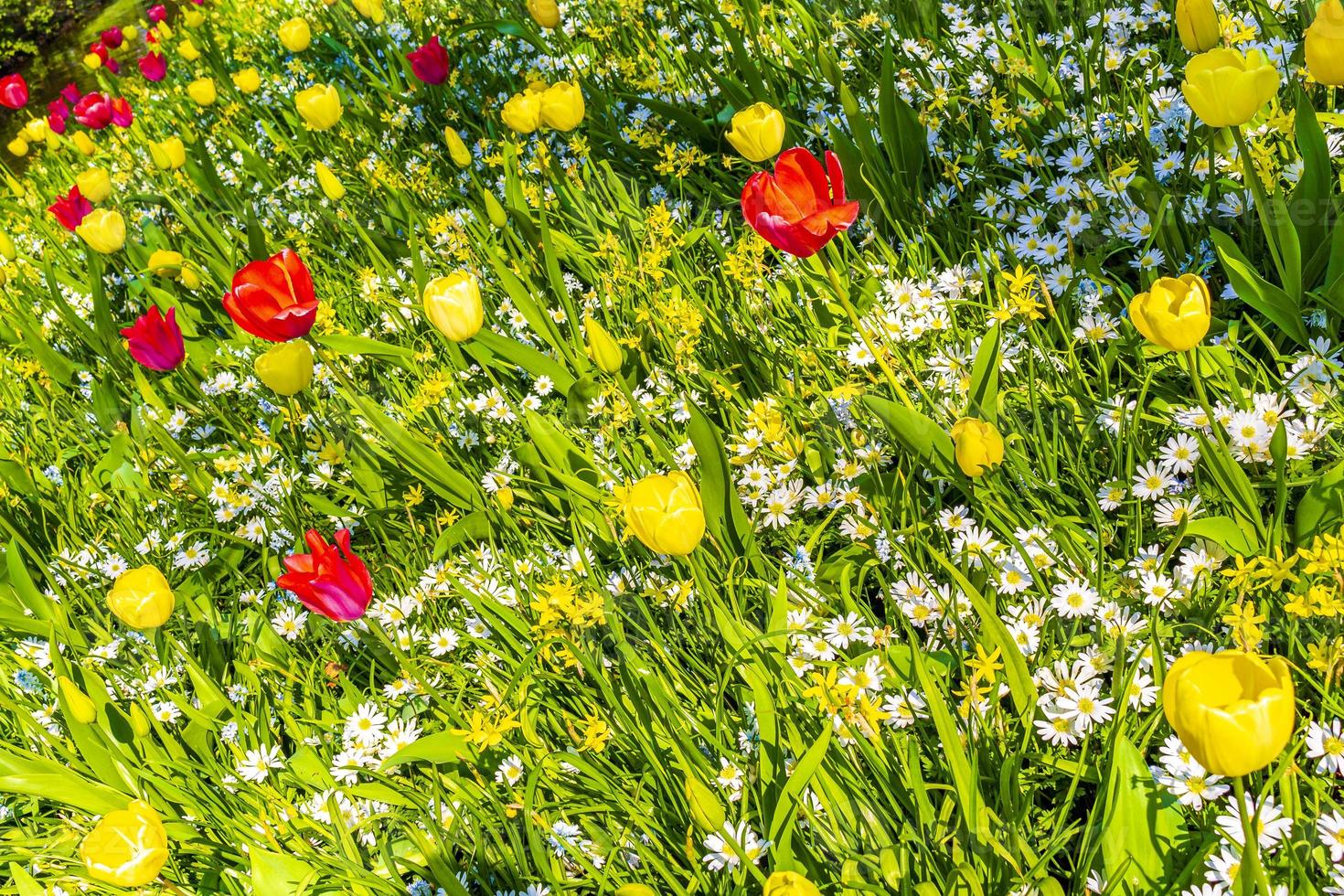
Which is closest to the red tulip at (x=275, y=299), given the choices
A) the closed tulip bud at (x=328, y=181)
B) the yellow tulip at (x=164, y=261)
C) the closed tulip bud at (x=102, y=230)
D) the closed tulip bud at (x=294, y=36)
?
the closed tulip bud at (x=328, y=181)

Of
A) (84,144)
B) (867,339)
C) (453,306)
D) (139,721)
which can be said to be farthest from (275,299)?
(84,144)

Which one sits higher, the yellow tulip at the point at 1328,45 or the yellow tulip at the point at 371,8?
the yellow tulip at the point at 371,8

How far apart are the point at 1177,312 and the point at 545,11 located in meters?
2.36

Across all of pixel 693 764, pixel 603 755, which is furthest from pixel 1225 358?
pixel 603 755

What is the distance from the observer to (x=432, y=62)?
3301 mm

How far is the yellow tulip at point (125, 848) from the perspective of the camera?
1387 millimetres

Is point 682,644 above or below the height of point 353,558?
below

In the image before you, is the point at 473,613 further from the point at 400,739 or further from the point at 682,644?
the point at 682,644

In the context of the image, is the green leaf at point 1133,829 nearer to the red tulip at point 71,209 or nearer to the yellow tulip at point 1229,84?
the yellow tulip at point 1229,84

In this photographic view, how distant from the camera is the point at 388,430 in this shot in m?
2.25

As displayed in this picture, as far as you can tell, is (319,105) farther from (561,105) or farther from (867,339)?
(867,339)

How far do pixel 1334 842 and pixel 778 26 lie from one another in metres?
2.86

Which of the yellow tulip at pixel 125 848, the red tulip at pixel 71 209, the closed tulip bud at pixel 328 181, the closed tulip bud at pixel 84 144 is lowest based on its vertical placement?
the yellow tulip at pixel 125 848

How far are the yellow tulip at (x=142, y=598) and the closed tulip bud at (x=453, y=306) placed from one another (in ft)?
2.48
